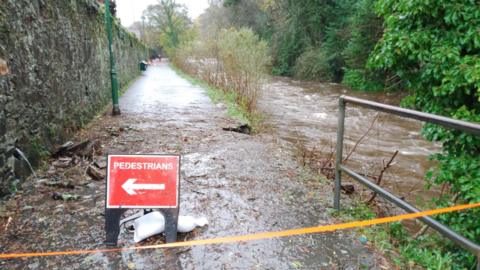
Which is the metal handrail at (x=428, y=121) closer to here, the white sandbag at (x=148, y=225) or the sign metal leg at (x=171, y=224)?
the sign metal leg at (x=171, y=224)

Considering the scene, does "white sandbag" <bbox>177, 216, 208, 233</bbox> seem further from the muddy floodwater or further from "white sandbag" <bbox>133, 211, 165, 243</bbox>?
the muddy floodwater

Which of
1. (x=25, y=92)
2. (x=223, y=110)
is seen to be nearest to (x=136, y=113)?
(x=223, y=110)

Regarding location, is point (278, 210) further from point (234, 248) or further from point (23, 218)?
point (23, 218)

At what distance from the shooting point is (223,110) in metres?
9.71

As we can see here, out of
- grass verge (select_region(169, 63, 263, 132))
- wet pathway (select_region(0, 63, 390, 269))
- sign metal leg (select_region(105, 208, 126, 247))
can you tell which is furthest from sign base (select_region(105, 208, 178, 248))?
grass verge (select_region(169, 63, 263, 132))

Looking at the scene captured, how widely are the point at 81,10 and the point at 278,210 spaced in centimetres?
588

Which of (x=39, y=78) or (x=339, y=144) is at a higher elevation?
(x=39, y=78)

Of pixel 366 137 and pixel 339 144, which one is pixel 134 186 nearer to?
pixel 339 144

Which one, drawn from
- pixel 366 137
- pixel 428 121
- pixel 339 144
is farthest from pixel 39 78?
pixel 366 137

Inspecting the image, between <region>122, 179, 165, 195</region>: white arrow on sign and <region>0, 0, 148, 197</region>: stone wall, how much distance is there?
1653 mm

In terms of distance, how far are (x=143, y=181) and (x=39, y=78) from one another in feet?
8.68

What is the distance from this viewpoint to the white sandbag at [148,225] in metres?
2.67

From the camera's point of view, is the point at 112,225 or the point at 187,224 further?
the point at 187,224

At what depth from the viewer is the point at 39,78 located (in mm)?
4211
